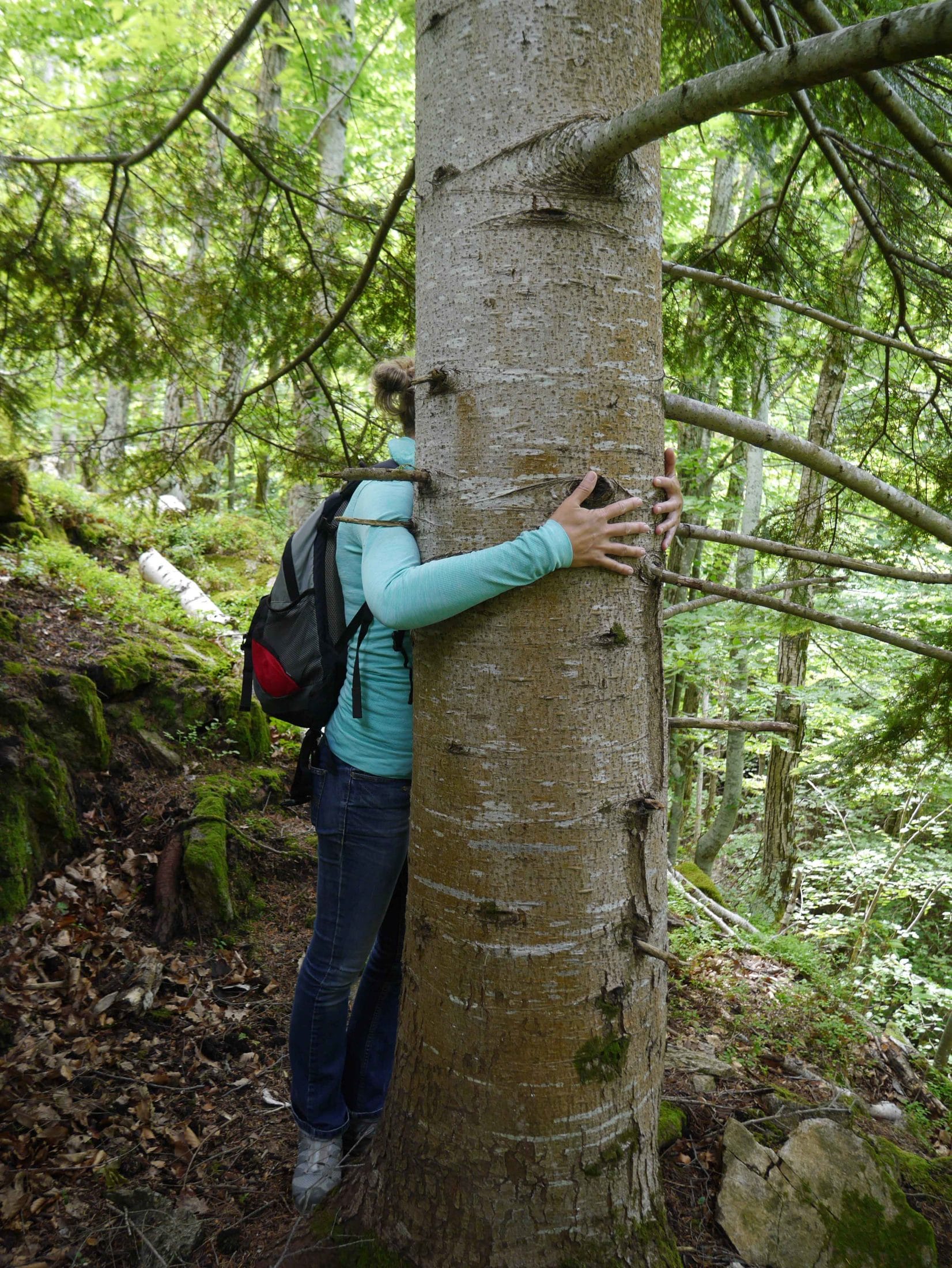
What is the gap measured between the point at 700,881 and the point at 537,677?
633 cm

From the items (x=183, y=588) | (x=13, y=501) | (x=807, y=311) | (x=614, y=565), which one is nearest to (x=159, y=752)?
(x=13, y=501)

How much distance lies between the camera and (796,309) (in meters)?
2.50

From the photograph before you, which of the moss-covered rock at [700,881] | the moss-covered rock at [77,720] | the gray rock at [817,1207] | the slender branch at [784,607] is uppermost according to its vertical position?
the slender branch at [784,607]

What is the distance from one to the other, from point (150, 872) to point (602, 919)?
2.96 meters

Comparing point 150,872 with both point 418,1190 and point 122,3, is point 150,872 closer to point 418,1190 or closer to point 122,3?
point 418,1190

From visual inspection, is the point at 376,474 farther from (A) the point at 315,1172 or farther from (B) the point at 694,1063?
(B) the point at 694,1063

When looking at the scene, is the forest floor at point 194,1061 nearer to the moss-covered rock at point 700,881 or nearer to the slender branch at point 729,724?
the slender branch at point 729,724

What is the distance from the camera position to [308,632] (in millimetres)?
2195

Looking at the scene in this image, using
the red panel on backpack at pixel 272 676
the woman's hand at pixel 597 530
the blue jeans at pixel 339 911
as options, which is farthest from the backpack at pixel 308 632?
the woman's hand at pixel 597 530

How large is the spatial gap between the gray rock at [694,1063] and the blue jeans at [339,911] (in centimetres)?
118

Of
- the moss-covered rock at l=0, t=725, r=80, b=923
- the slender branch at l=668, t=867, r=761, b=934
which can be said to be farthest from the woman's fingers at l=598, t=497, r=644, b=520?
the slender branch at l=668, t=867, r=761, b=934

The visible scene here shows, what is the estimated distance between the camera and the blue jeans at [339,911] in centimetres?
208

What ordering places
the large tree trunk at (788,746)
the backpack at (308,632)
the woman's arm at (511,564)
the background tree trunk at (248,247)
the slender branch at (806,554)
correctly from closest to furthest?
1. the woman's arm at (511,564)
2. the slender branch at (806,554)
3. the backpack at (308,632)
4. the background tree trunk at (248,247)
5. the large tree trunk at (788,746)

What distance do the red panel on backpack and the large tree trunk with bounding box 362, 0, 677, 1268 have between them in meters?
0.64
